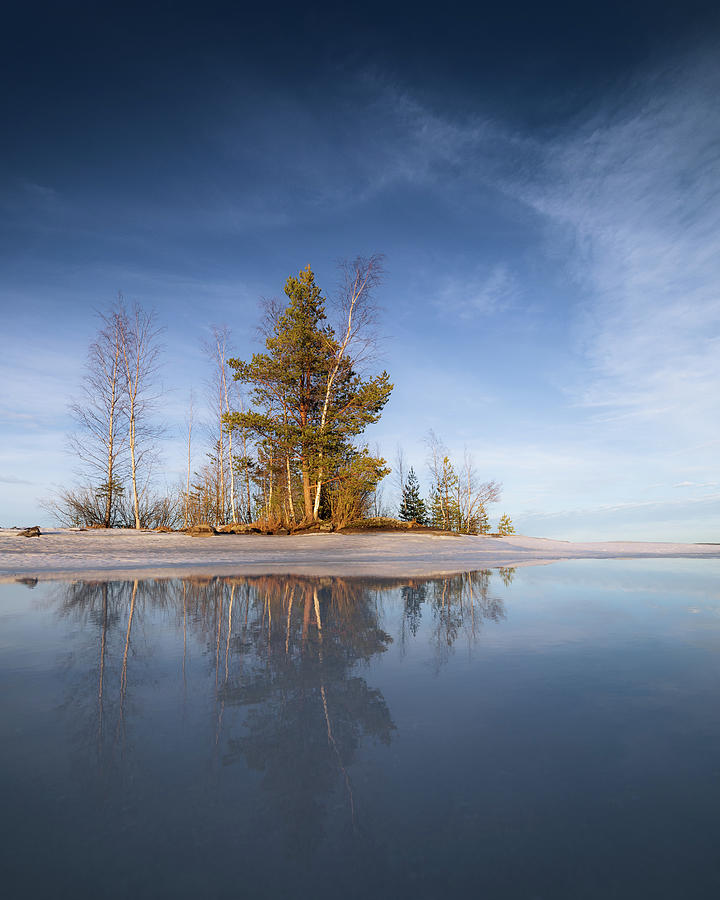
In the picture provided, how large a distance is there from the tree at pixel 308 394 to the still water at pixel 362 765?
12.8 metres

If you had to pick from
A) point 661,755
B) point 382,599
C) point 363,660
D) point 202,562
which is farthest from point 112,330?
point 661,755

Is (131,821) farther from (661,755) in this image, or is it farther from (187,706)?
(661,755)

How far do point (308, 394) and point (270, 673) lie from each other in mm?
15092

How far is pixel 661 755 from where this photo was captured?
114 centimetres

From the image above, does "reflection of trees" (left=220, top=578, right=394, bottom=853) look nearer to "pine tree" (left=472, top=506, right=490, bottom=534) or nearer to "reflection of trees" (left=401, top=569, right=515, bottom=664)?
"reflection of trees" (left=401, top=569, right=515, bottom=664)

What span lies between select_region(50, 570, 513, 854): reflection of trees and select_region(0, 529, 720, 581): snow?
9.35 ft

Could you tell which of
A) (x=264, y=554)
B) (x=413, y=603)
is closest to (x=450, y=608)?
(x=413, y=603)

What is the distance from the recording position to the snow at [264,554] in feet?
22.8

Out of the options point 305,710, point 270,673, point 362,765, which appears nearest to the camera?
point 362,765

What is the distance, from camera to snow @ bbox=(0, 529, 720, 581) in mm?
6945

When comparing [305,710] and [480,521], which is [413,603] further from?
[480,521]

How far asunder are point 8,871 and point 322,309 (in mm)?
17911

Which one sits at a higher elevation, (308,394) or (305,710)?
(308,394)

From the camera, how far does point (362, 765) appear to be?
1.11 m
